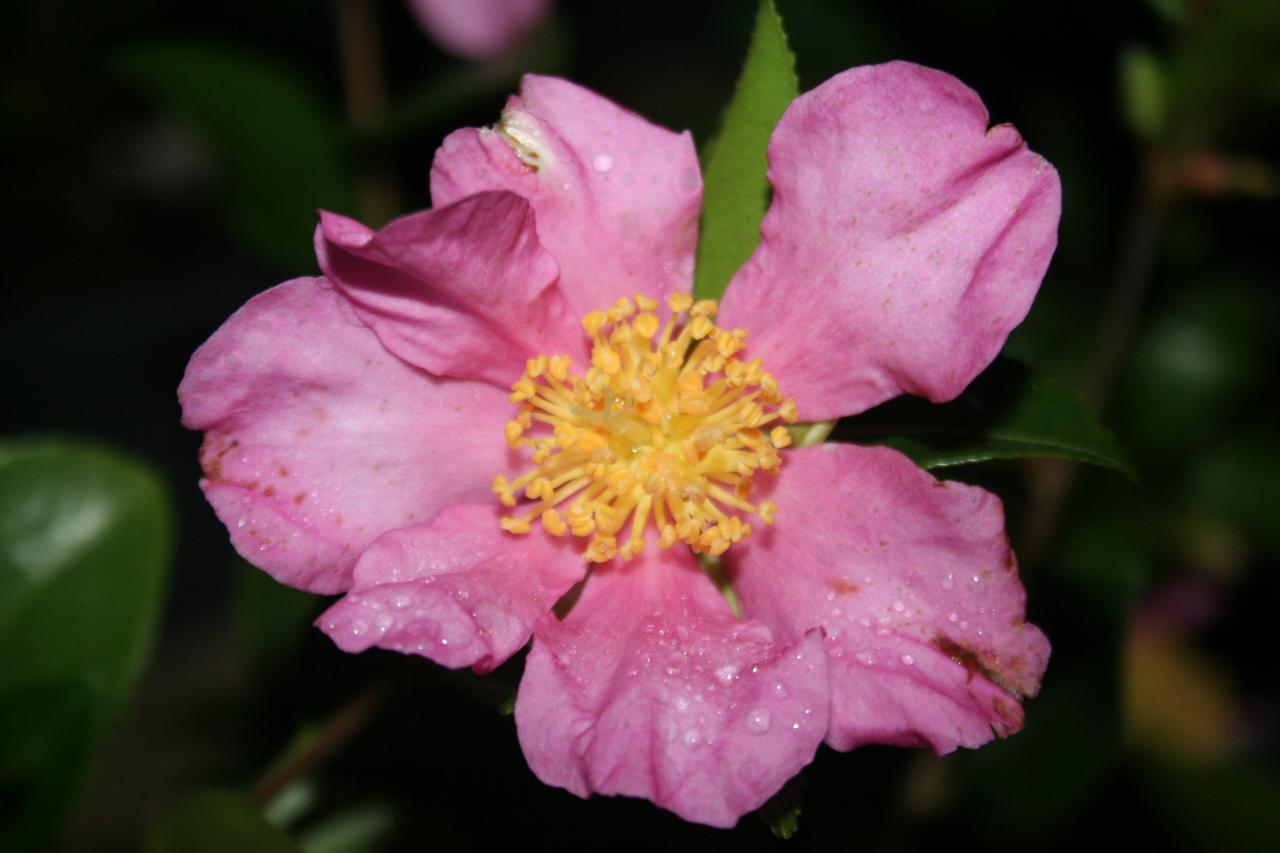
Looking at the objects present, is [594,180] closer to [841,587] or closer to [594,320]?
[594,320]

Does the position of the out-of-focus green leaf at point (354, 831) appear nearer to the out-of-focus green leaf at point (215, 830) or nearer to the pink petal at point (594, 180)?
the out-of-focus green leaf at point (215, 830)

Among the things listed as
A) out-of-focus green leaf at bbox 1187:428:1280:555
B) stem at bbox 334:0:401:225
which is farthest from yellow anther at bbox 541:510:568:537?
out-of-focus green leaf at bbox 1187:428:1280:555

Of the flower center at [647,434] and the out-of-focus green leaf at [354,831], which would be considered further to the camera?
the out-of-focus green leaf at [354,831]

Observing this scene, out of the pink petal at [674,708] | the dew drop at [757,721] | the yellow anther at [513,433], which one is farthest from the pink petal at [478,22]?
the dew drop at [757,721]

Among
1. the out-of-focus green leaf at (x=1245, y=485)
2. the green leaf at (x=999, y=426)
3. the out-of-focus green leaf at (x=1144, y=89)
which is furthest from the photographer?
the out-of-focus green leaf at (x=1245, y=485)

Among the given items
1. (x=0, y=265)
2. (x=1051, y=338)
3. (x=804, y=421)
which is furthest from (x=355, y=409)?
(x=0, y=265)

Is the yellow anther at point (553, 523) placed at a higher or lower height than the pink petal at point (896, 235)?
lower
